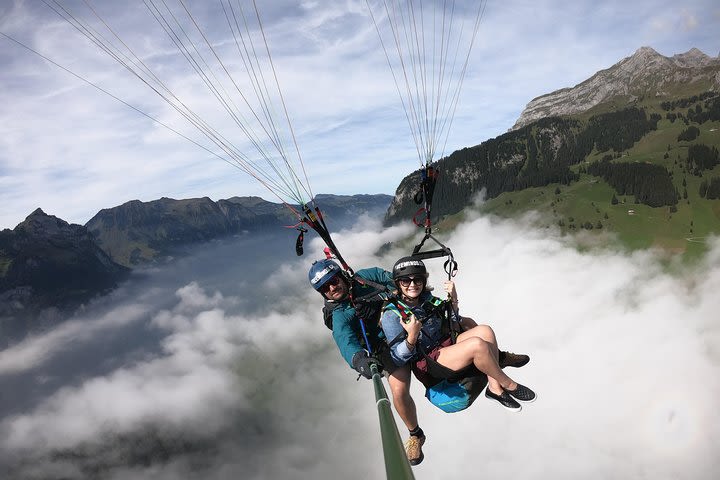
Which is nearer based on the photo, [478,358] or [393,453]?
[393,453]

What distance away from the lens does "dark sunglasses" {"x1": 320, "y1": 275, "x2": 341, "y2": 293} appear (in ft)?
25.0

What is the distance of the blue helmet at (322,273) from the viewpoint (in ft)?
24.6

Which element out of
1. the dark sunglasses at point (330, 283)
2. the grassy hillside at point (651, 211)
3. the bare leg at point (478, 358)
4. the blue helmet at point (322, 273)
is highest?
the blue helmet at point (322, 273)

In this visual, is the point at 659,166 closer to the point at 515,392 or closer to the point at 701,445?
the point at 701,445

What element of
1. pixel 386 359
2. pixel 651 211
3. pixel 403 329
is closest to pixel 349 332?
pixel 386 359

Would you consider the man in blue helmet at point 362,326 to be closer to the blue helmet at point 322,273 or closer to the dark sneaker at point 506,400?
the blue helmet at point 322,273

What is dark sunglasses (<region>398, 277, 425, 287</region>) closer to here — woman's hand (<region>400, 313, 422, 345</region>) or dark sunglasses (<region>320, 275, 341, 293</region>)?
woman's hand (<region>400, 313, 422, 345</region>)

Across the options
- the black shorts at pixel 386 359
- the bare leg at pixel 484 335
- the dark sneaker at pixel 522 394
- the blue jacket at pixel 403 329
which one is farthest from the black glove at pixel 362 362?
the dark sneaker at pixel 522 394

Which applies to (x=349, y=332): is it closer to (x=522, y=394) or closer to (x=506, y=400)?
(x=506, y=400)

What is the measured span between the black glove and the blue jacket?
0.53 meters

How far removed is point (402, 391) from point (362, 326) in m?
1.52

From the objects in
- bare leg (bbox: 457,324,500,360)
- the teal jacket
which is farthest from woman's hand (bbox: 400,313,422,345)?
bare leg (bbox: 457,324,500,360)

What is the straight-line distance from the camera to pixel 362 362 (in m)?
5.91

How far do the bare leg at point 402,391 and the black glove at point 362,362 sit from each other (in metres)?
1.05
